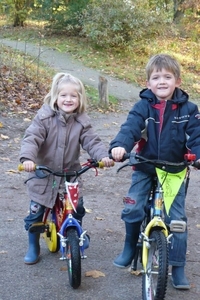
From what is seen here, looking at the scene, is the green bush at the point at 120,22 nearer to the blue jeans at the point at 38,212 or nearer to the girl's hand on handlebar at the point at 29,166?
the blue jeans at the point at 38,212

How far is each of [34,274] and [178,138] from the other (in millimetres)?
1639

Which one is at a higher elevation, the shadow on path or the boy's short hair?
the boy's short hair

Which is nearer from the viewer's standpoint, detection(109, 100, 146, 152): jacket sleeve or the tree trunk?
detection(109, 100, 146, 152): jacket sleeve

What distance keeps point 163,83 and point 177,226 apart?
106cm

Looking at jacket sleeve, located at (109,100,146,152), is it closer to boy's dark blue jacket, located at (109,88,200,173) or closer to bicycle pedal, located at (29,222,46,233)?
boy's dark blue jacket, located at (109,88,200,173)

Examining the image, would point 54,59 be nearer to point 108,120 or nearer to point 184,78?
point 184,78

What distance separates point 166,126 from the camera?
3805 mm

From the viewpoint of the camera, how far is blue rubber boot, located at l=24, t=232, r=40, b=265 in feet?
14.4

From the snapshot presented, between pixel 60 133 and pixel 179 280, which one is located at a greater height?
pixel 60 133

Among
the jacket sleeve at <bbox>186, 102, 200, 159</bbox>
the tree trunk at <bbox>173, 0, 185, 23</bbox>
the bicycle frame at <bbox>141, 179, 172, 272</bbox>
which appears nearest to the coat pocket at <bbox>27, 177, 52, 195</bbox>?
the bicycle frame at <bbox>141, 179, 172, 272</bbox>

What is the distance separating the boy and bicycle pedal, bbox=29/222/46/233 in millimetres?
786

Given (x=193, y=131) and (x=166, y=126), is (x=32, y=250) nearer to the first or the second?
(x=166, y=126)

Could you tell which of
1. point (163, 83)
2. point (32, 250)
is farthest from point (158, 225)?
point (32, 250)

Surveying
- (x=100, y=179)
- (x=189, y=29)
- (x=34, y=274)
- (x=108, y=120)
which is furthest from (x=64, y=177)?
(x=189, y=29)
